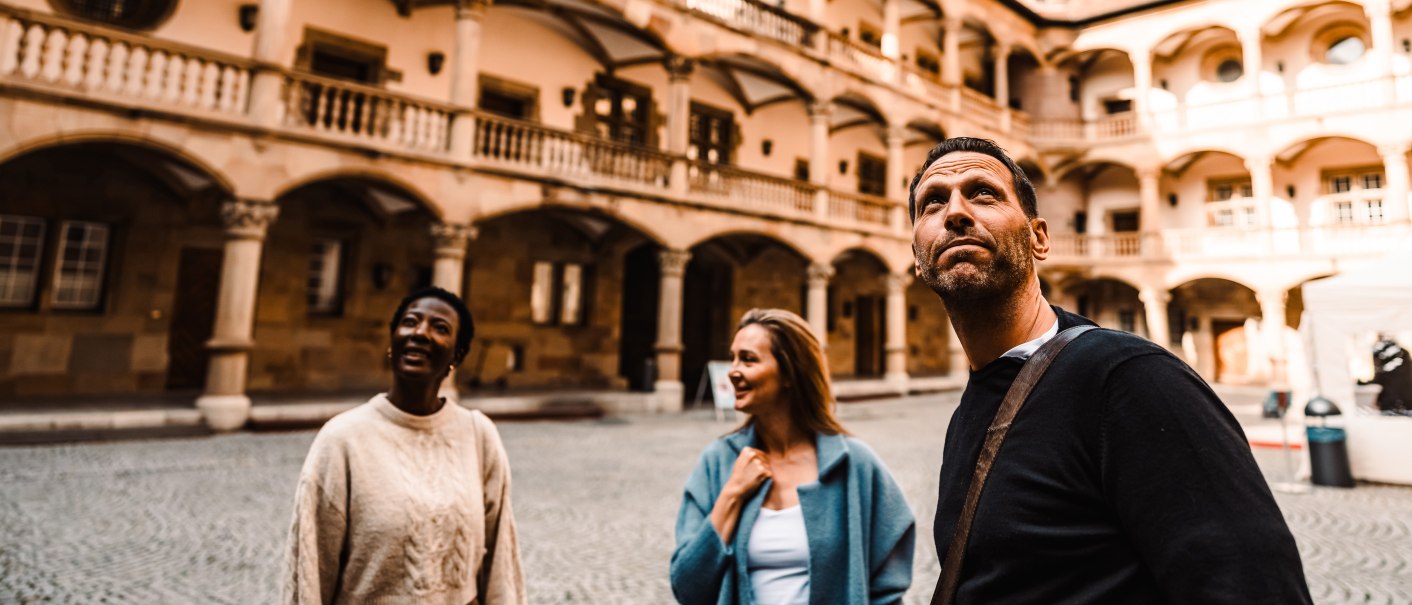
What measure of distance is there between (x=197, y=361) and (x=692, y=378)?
10.9 metres

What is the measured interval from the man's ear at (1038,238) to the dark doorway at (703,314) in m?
16.4

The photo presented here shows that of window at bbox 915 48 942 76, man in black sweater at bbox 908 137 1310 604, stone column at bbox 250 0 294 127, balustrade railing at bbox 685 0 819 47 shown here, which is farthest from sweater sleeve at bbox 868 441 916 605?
window at bbox 915 48 942 76

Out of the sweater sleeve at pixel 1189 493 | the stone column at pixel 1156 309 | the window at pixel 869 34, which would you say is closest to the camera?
the sweater sleeve at pixel 1189 493

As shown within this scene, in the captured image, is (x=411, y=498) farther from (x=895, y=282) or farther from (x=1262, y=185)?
(x=1262, y=185)

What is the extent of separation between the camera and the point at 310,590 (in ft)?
6.24

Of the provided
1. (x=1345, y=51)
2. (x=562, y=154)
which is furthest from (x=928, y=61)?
(x=562, y=154)

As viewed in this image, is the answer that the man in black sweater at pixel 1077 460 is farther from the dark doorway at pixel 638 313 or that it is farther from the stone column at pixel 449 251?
the dark doorway at pixel 638 313

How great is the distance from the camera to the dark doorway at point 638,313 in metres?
16.6

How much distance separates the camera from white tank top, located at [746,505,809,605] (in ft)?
6.63

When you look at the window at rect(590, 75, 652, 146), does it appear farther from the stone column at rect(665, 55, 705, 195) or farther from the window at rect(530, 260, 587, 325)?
the window at rect(530, 260, 587, 325)

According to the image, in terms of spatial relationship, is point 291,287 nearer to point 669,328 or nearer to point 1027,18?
point 669,328

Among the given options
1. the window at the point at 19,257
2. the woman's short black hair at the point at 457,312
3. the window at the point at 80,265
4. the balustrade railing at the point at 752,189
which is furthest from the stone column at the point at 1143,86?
the window at the point at 19,257

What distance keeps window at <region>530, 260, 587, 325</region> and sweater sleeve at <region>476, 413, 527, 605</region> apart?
12947 millimetres

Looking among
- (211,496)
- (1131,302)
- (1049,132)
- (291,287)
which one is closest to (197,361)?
(291,287)
